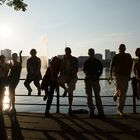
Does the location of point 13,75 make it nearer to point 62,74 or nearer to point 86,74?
point 62,74

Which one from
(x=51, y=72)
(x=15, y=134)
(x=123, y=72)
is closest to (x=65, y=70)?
Answer: (x=51, y=72)

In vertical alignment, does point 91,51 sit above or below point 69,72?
above

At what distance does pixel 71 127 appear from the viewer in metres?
11.7

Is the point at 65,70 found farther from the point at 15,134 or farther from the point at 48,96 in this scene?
the point at 15,134

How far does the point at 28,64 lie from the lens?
1452 cm

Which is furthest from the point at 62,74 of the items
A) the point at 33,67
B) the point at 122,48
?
the point at 122,48

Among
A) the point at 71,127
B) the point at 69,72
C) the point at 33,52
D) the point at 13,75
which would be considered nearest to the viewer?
the point at 71,127

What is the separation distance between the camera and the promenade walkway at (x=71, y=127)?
34.1 ft

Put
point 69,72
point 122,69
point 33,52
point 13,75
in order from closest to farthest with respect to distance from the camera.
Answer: point 122,69
point 13,75
point 69,72
point 33,52

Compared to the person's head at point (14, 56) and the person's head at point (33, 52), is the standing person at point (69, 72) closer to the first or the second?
the person's head at point (33, 52)

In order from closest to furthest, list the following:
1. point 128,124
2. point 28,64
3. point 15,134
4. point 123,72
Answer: point 15,134
point 128,124
point 123,72
point 28,64

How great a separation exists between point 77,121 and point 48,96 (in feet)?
5.54

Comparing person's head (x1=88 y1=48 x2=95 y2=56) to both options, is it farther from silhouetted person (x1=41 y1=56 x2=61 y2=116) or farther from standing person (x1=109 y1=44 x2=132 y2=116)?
Answer: silhouetted person (x1=41 y1=56 x2=61 y2=116)

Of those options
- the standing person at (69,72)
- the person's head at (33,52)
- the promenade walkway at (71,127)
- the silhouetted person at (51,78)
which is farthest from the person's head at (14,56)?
the promenade walkway at (71,127)
